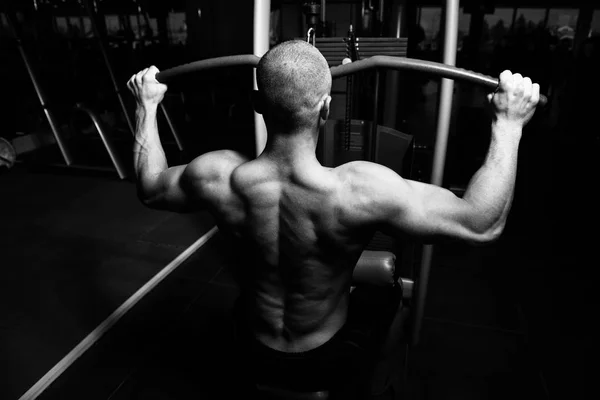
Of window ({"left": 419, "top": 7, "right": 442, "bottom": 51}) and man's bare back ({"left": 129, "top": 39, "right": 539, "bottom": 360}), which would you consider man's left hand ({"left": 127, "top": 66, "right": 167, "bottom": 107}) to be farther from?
window ({"left": 419, "top": 7, "right": 442, "bottom": 51})

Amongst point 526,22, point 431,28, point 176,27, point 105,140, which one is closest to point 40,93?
point 105,140

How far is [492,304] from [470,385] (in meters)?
0.61

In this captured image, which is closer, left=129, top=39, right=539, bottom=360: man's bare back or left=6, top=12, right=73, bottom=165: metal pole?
left=129, top=39, right=539, bottom=360: man's bare back

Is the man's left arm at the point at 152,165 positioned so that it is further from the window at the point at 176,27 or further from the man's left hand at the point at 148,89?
the window at the point at 176,27

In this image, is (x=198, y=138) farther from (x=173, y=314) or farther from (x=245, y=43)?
(x=173, y=314)

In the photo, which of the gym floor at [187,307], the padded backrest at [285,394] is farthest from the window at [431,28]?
the padded backrest at [285,394]

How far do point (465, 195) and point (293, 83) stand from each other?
0.42 meters

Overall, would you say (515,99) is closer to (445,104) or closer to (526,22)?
(445,104)

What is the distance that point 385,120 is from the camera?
11.7ft

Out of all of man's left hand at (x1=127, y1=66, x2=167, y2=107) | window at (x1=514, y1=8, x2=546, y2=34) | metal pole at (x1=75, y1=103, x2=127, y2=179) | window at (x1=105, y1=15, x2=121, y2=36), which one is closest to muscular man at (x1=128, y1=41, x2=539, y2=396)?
man's left hand at (x1=127, y1=66, x2=167, y2=107)

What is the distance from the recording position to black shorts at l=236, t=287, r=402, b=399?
975 mm

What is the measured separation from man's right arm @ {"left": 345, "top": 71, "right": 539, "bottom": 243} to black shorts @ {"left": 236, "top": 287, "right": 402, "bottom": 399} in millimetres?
334

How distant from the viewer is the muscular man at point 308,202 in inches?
33.5

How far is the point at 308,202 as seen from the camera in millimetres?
896
